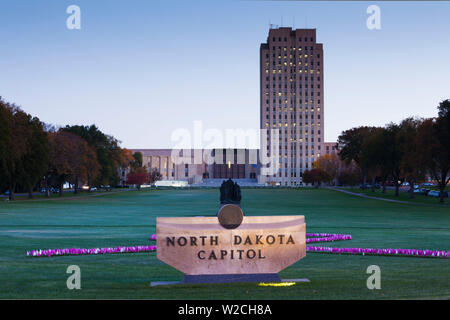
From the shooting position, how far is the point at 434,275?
12922mm

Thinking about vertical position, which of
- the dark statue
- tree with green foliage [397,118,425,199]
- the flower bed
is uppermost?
tree with green foliage [397,118,425,199]

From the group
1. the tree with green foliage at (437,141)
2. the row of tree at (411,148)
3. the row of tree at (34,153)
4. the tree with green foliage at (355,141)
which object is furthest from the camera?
the tree with green foliage at (355,141)

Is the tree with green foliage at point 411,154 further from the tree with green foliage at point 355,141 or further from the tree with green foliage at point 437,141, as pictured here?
the tree with green foliage at point 355,141

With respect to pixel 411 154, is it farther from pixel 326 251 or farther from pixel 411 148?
pixel 326 251

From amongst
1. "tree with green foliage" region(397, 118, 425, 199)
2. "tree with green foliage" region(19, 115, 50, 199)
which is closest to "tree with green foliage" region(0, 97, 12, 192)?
"tree with green foliage" region(19, 115, 50, 199)

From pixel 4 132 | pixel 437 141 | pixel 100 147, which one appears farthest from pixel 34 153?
pixel 437 141

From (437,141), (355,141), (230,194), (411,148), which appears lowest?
(230,194)

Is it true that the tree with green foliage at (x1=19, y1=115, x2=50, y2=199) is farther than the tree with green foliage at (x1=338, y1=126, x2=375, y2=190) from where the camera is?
No

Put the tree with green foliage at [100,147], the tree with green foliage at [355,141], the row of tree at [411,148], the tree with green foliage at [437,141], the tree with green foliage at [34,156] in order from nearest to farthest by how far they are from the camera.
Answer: the tree with green foliage at [437,141] < the row of tree at [411,148] < the tree with green foliage at [34,156] < the tree with green foliage at [100,147] < the tree with green foliage at [355,141]

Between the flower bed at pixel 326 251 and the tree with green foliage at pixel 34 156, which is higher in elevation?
the tree with green foliage at pixel 34 156

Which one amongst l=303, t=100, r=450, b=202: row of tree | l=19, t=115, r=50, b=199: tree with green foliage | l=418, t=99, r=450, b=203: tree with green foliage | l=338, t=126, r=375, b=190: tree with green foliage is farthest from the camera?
l=338, t=126, r=375, b=190: tree with green foliage

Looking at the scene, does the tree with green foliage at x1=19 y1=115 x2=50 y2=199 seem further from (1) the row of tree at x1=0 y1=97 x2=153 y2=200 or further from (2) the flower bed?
(2) the flower bed

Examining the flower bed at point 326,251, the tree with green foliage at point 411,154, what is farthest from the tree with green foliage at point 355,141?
the flower bed at point 326,251
